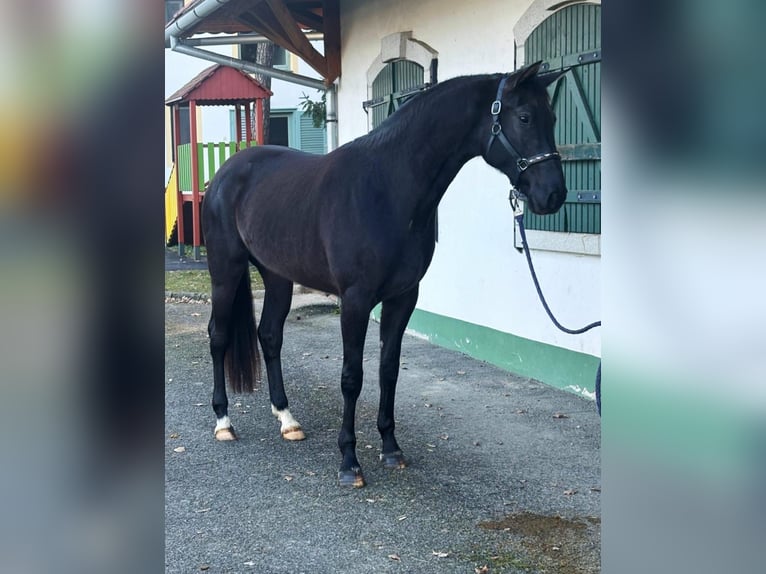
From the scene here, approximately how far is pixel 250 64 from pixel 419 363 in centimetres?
494

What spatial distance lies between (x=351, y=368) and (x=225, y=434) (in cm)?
122

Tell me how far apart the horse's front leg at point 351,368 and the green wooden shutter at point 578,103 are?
6.20 feet

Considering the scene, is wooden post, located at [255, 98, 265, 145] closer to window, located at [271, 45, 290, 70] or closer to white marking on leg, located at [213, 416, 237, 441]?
window, located at [271, 45, 290, 70]

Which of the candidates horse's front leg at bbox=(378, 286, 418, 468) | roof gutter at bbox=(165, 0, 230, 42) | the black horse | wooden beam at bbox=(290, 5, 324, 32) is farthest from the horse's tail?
wooden beam at bbox=(290, 5, 324, 32)

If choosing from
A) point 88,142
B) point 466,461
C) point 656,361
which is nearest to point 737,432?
point 656,361

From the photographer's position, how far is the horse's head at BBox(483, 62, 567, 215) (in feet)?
12.6

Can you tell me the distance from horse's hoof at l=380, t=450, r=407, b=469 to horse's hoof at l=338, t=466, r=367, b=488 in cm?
28

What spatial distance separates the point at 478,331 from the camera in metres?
7.25

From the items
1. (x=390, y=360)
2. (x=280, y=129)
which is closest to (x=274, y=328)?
(x=390, y=360)

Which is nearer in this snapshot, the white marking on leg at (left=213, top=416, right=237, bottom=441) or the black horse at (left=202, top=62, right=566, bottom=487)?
the black horse at (left=202, top=62, right=566, bottom=487)

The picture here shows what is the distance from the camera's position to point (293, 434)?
5.13 m

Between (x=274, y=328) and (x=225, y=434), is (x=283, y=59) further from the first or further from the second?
(x=225, y=434)

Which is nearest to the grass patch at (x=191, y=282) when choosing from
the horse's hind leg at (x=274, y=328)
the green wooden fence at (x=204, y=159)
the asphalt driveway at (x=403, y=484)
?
the green wooden fence at (x=204, y=159)

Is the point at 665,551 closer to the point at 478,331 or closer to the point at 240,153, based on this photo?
the point at 240,153
